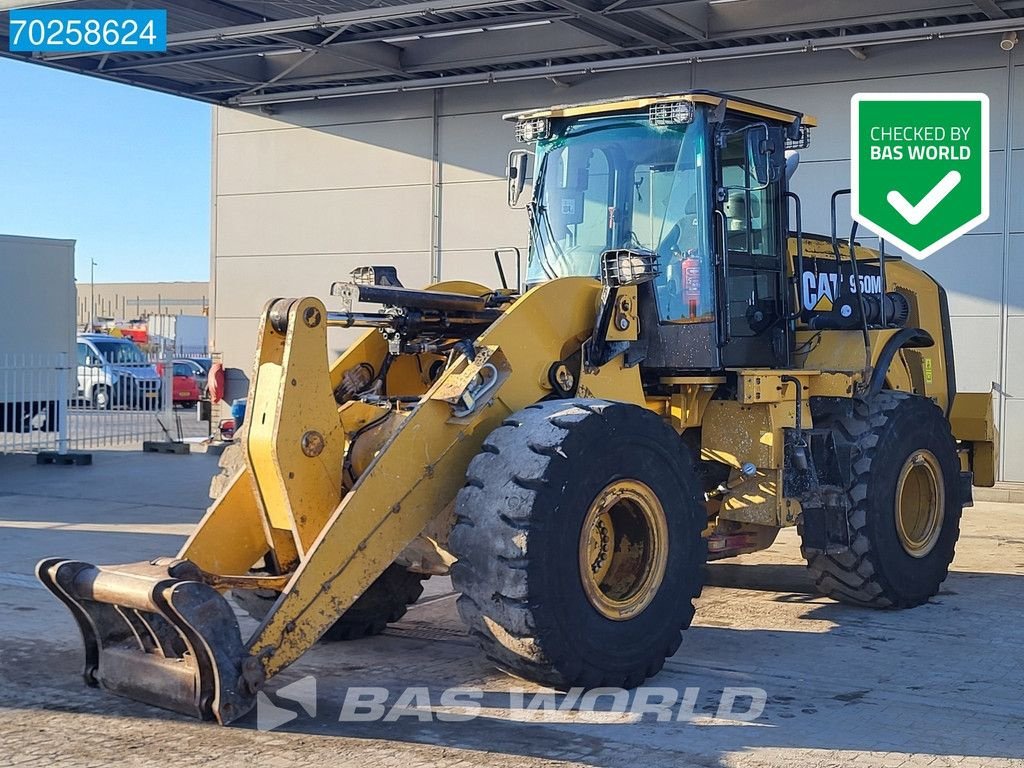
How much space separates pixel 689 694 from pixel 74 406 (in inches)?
611

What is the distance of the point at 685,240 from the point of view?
7.91m

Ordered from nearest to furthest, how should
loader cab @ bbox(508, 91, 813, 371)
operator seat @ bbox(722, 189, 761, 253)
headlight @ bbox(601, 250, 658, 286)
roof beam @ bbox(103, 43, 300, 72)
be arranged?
headlight @ bbox(601, 250, 658, 286)
loader cab @ bbox(508, 91, 813, 371)
operator seat @ bbox(722, 189, 761, 253)
roof beam @ bbox(103, 43, 300, 72)

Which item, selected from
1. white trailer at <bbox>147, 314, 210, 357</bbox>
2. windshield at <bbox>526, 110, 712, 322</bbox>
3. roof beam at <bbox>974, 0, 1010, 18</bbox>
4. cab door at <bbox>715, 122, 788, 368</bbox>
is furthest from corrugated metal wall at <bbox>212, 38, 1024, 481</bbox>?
white trailer at <bbox>147, 314, 210, 357</bbox>

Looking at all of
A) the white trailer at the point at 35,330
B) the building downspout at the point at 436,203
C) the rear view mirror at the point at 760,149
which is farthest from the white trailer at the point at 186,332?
the rear view mirror at the point at 760,149

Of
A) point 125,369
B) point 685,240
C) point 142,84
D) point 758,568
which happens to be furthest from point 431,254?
point 685,240

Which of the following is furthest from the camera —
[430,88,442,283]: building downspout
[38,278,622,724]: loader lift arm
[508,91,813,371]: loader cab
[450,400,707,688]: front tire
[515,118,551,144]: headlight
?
[430,88,442,283]: building downspout

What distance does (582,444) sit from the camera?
253 inches

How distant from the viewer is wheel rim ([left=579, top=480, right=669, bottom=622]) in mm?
6688

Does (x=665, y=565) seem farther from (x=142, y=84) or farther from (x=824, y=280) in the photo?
(x=142, y=84)

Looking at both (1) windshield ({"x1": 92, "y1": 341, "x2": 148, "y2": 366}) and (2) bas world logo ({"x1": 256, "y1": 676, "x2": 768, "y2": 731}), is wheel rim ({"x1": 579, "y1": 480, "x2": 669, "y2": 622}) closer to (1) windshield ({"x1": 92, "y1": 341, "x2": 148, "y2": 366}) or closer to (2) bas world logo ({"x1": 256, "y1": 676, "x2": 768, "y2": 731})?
(2) bas world logo ({"x1": 256, "y1": 676, "x2": 768, "y2": 731})

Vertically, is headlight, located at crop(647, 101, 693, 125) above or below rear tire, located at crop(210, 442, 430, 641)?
above

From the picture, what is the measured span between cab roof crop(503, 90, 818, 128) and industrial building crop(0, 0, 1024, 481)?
6186 mm

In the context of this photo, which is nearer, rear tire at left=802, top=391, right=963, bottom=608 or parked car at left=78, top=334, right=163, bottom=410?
rear tire at left=802, top=391, right=963, bottom=608

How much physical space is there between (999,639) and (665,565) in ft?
8.02
